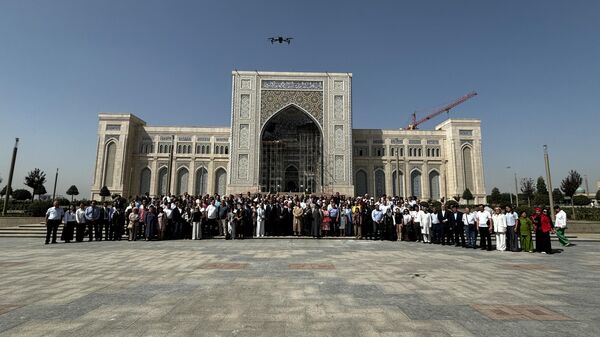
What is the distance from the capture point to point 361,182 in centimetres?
4066

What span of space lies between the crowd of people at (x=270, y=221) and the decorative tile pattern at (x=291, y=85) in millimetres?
23796

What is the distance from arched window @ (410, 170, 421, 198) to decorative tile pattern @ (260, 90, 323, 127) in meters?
14.5

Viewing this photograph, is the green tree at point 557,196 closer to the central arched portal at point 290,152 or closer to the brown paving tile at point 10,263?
the central arched portal at point 290,152

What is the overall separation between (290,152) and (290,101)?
6575mm

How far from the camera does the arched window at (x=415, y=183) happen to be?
4075 centimetres

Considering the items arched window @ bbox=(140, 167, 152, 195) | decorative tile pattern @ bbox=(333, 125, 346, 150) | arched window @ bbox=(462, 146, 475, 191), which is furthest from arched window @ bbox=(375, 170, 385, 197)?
arched window @ bbox=(140, 167, 152, 195)

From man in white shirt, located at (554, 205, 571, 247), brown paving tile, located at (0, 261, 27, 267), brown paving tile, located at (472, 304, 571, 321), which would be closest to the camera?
brown paving tile, located at (472, 304, 571, 321)

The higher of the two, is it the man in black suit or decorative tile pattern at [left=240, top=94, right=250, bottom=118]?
decorative tile pattern at [left=240, top=94, right=250, bottom=118]

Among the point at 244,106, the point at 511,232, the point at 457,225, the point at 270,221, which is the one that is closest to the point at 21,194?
the point at 244,106

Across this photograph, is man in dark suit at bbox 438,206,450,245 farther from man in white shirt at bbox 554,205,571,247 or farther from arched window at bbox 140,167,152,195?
arched window at bbox 140,167,152,195

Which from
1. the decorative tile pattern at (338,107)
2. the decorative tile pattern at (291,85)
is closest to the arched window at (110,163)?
the decorative tile pattern at (291,85)

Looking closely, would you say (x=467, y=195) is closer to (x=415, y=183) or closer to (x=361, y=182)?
(x=415, y=183)

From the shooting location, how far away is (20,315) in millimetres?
3189

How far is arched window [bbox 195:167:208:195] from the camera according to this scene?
1565 inches
